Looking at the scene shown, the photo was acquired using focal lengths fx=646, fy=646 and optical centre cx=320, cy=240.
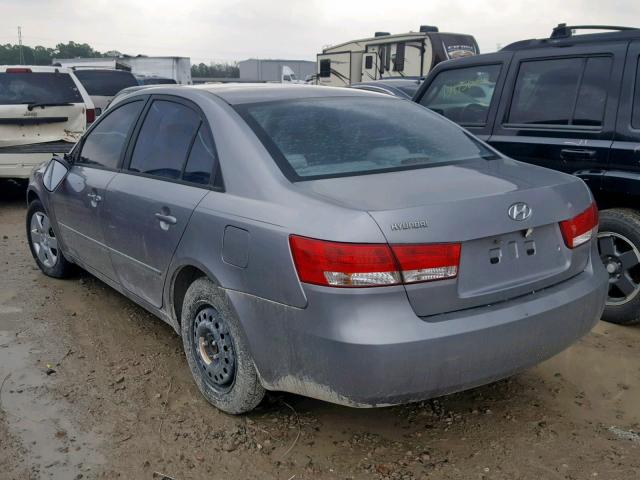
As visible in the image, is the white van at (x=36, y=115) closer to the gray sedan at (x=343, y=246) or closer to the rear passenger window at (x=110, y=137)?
the rear passenger window at (x=110, y=137)

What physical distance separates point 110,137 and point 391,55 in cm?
1539

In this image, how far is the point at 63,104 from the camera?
8.37m

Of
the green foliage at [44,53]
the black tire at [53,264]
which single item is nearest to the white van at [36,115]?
the black tire at [53,264]

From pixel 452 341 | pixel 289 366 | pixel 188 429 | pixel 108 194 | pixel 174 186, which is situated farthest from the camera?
Answer: pixel 108 194

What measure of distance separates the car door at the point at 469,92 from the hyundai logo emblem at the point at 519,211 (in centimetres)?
228

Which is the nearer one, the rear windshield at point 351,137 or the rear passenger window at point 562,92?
the rear windshield at point 351,137

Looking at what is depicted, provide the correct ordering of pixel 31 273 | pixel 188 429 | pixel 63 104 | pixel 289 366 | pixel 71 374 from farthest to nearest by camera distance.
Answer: pixel 63 104 → pixel 31 273 → pixel 71 374 → pixel 188 429 → pixel 289 366

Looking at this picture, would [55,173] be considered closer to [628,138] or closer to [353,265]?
[353,265]

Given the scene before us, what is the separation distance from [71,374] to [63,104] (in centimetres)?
564

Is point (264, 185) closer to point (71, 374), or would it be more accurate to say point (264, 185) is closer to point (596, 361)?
point (71, 374)

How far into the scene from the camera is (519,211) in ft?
8.80

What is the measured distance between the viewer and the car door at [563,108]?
4.16 m

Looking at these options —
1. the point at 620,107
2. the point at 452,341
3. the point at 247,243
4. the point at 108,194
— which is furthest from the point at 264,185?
the point at 620,107

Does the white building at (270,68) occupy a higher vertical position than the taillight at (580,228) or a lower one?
higher
